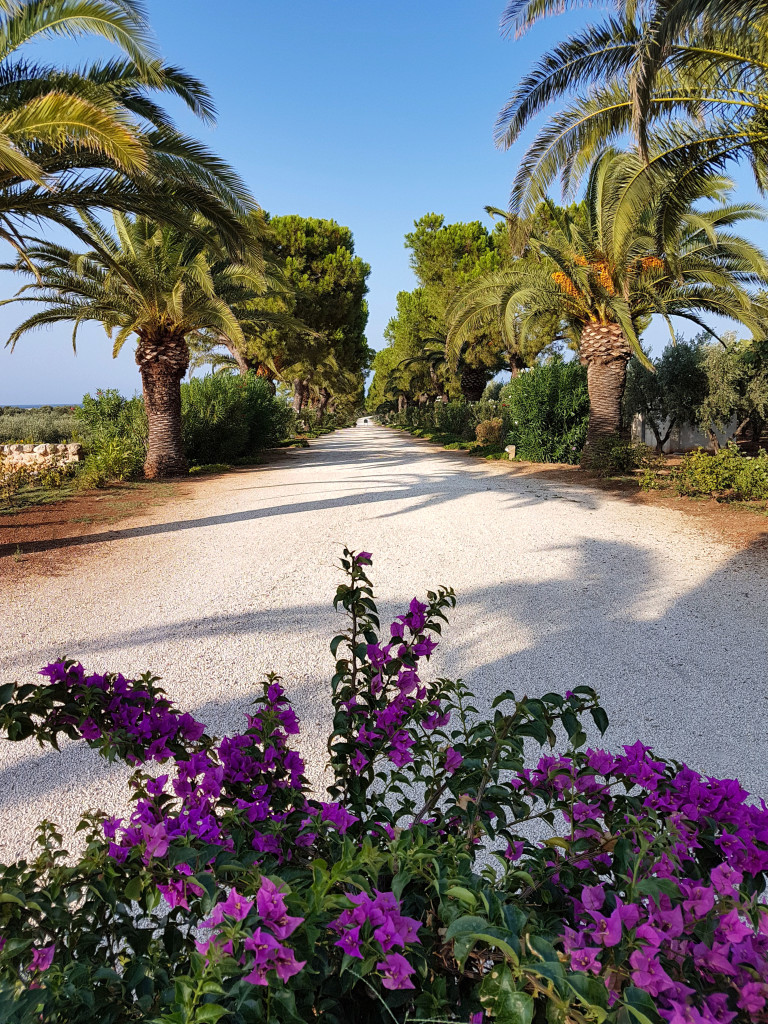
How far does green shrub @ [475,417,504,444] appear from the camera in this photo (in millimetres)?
18984

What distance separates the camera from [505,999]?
0.60 m

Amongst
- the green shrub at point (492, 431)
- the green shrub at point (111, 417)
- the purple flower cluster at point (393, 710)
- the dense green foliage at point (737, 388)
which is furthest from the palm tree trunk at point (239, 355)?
the purple flower cluster at point (393, 710)

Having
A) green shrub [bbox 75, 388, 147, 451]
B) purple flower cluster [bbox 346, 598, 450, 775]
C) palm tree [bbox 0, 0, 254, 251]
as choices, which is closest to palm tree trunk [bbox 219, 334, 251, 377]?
green shrub [bbox 75, 388, 147, 451]

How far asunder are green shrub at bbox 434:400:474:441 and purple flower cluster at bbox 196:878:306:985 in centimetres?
2239

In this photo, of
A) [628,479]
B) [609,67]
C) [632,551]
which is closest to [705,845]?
[632,551]

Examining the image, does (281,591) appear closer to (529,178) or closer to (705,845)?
(705,845)

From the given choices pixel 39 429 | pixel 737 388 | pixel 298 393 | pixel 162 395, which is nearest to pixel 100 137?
pixel 162 395

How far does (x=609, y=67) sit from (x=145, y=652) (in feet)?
29.5

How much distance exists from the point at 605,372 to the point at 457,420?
45.3ft

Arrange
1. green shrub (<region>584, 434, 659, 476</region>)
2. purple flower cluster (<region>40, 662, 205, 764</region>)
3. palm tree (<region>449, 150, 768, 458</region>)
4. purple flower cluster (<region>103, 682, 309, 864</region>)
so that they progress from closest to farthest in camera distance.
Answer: purple flower cluster (<region>103, 682, 309, 864</region>), purple flower cluster (<region>40, 662, 205, 764</region>), palm tree (<region>449, 150, 768, 458</region>), green shrub (<region>584, 434, 659, 476</region>)

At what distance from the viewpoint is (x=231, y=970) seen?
646 millimetres

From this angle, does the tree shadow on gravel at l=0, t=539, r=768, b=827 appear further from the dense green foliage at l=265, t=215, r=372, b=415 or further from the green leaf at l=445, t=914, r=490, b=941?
the dense green foliage at l=265, t=215, r=372, b=415

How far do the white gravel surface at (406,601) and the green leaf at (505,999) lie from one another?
78.6 inches

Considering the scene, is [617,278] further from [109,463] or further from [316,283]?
[316,283]
